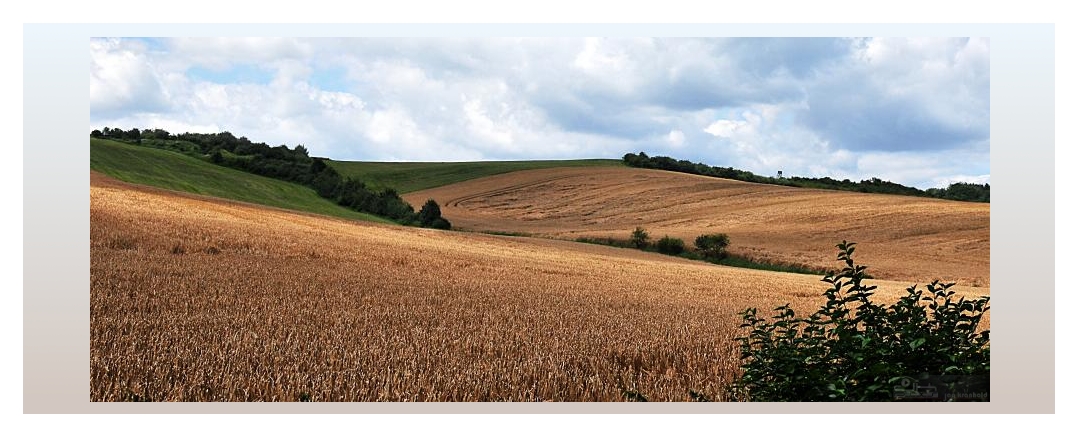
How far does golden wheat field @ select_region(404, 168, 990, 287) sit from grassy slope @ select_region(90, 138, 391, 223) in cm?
1188

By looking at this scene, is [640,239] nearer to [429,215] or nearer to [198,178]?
[429,215]

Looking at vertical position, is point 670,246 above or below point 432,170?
below

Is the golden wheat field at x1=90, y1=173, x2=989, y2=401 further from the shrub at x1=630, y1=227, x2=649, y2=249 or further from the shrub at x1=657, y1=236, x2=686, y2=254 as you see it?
the shrub at x1=630, y1=227, x2=649, y2=249

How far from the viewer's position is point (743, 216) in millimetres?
55750

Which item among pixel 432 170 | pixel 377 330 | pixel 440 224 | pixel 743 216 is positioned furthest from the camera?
pixel 432 170

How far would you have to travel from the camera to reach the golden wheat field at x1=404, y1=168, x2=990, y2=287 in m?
37.9

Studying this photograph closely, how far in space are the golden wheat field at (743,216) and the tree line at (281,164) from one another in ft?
19.3

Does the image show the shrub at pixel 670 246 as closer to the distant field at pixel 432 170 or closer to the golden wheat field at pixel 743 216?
the golden wheat field at pixel 743 216

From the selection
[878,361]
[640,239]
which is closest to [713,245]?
[640,239]

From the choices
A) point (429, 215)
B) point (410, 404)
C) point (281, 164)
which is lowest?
point (410, 404)

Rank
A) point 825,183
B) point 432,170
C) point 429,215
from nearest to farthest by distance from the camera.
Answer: point 429,215 → point 825,183 → point 432,170

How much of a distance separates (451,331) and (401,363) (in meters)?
1.90

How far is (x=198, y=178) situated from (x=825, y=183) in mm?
54666
